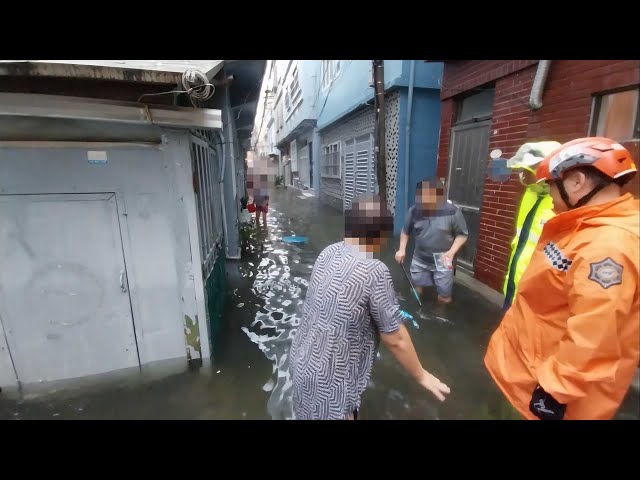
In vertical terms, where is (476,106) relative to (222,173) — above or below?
above

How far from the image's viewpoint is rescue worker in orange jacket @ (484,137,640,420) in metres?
1.13

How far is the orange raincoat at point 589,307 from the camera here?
3.69 ft

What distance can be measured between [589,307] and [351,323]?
912mm

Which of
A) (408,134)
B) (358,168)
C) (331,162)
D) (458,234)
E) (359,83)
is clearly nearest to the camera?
(458,234)

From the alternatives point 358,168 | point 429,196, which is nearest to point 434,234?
point 429,196

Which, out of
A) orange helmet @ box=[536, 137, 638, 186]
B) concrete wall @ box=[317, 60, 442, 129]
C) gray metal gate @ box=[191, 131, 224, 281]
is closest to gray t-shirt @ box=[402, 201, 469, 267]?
orange helmet @ box=[536, 137, 638, 186]

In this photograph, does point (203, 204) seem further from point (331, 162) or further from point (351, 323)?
point (331, 162)

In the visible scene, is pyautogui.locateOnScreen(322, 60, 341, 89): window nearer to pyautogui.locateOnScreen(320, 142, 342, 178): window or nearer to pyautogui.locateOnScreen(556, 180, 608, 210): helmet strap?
pyautogui.locateOnScreen(320, 142, 342, 178): window

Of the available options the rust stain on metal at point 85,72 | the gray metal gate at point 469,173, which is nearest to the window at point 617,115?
the gray metal gate at point 469,173

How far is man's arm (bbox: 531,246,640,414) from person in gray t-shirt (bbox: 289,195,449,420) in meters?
0.52

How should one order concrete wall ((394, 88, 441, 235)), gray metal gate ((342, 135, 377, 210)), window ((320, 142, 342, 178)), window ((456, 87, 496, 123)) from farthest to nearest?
window ((320, 142, 342, 178)), gray metal gate ((342, 135, 377, 210)), concrete wall ((394, 88, 441, 235)), window ((456, 87, 496, 123))

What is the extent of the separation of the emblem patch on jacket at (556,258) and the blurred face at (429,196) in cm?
217

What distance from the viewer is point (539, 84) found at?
3354 mm

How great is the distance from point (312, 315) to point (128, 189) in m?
2.04
